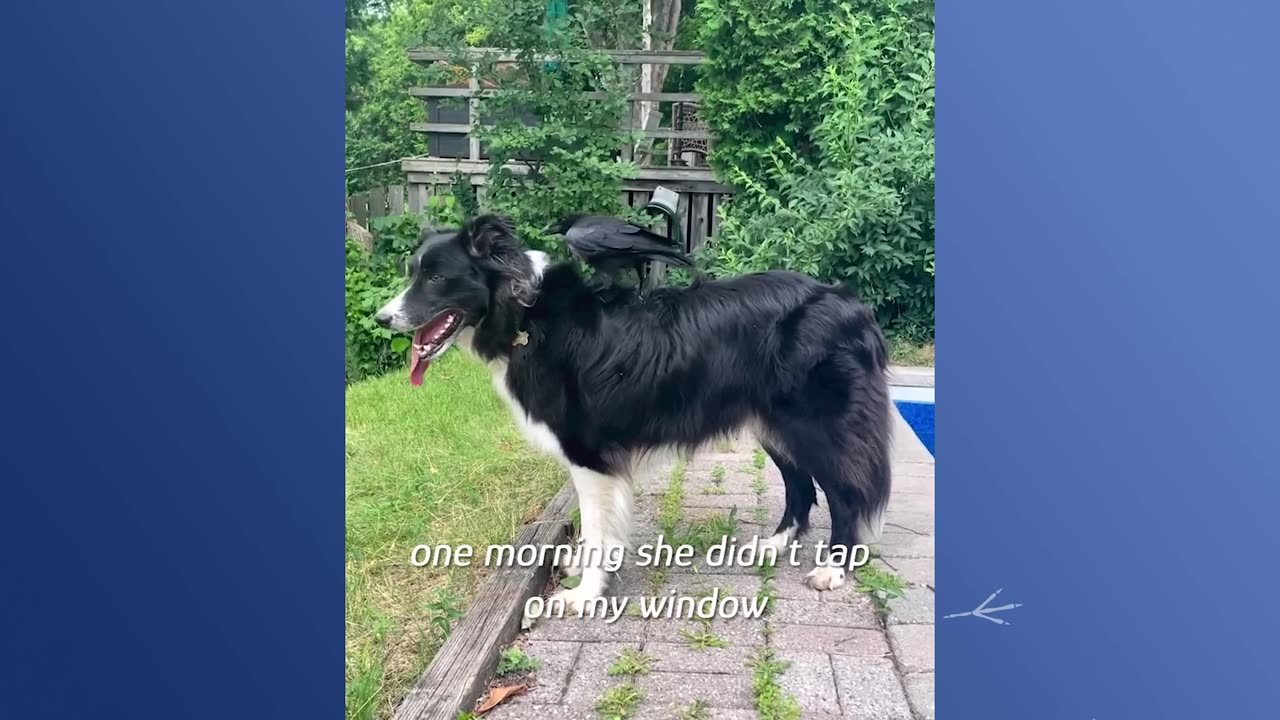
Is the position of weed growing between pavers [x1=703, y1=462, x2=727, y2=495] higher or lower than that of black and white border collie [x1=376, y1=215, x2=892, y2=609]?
lower

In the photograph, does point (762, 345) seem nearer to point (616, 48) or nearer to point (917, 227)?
point (917, 227)

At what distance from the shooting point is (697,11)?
108 inches

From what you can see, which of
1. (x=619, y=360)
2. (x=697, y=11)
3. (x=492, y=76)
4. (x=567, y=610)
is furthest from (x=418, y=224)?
(x=567, y=610)

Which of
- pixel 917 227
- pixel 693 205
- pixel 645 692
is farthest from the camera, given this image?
pixel 693 205

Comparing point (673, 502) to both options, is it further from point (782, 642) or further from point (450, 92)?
point (450, 92)

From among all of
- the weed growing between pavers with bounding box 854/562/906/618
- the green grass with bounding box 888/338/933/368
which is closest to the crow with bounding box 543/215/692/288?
the green grass with bounding box 888/338/933/368

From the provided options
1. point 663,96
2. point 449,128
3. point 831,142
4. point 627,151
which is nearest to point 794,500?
point 831,142

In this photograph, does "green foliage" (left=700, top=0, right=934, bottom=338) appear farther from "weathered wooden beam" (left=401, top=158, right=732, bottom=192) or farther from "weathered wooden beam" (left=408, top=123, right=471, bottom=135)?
"weathered wooden beam" (left=408, top=123, right=471, bottom=135)

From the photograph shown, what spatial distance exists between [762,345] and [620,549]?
0.80 m

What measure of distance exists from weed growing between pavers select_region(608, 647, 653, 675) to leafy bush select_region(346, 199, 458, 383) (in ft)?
3.46

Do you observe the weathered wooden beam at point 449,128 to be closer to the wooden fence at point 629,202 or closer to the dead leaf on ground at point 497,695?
the wooden fence at point 629,202

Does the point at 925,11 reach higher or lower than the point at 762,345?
higher

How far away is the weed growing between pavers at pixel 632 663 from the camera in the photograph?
2.44 m

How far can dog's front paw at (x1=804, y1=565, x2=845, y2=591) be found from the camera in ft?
9.73
